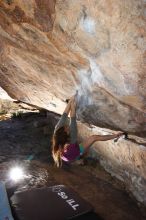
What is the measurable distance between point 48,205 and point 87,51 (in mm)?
2586

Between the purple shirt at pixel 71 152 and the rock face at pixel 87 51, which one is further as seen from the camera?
the purple shirt at pixel 71 152

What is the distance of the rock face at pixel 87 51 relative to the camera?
276 centimetres

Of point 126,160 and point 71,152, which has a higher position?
point 71,152

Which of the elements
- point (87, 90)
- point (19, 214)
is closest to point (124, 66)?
point (87, 90)

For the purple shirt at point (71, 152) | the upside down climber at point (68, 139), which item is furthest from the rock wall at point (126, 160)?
the purple shirt at point (71, 152)

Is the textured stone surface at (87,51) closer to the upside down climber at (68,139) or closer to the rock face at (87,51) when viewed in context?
the rock face at (87,51)

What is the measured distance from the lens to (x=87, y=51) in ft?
11.1

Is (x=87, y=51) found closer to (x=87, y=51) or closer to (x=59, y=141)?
(x=87, y=51)

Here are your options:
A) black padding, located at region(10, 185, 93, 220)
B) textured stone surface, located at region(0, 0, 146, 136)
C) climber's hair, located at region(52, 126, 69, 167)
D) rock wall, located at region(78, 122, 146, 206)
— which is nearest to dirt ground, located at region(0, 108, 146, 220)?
rock wall, located at region(78, 122, 146, 206)

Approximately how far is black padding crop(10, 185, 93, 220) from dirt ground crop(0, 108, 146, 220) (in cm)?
106

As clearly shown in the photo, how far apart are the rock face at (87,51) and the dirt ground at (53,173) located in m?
1.84

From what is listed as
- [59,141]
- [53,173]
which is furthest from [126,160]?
[53,173]

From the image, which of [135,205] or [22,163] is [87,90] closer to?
[135,205]

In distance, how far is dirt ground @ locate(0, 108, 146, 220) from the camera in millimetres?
5492
